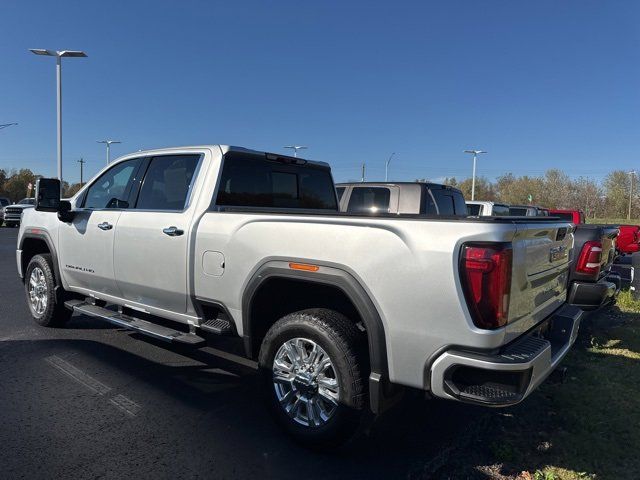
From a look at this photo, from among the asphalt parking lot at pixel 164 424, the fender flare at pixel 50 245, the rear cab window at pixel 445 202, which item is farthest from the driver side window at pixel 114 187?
the rear cab window at pixel 445 202

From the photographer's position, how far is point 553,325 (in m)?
3.48

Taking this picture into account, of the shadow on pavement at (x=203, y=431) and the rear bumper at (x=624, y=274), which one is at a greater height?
the rear bumper at (x=624, y=274)

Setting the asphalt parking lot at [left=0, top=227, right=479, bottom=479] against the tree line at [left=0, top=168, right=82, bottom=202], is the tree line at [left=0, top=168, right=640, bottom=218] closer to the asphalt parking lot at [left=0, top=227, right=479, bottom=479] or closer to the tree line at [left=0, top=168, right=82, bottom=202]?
the tree line at [left=0, top=168, right=82, bottom=202]

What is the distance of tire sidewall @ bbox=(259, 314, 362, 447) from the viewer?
2.89 metres

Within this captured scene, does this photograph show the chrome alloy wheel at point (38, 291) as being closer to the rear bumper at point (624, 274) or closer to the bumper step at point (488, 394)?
the bumper step at point (488, 394)

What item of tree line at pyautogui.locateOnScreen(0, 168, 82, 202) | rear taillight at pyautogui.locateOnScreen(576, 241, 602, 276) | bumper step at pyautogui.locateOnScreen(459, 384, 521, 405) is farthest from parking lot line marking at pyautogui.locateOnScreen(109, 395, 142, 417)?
tree line at pyautogui.locateOnScreen(0, 168, 82, 202)

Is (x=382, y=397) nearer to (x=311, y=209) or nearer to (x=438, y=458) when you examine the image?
(x=438, y=458)

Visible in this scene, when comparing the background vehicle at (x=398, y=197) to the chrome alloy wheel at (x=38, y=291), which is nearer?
the chrome alloy wheel at (x=38, y=291)

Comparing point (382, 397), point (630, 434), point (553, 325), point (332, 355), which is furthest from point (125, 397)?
point (630, 434)

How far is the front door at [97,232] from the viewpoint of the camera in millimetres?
4641

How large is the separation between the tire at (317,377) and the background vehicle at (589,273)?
3.13 m

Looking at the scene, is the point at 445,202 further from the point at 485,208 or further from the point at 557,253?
the point at 557,253

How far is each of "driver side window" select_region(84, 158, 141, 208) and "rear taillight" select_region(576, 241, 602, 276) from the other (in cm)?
475

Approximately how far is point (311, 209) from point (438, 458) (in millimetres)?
2747
